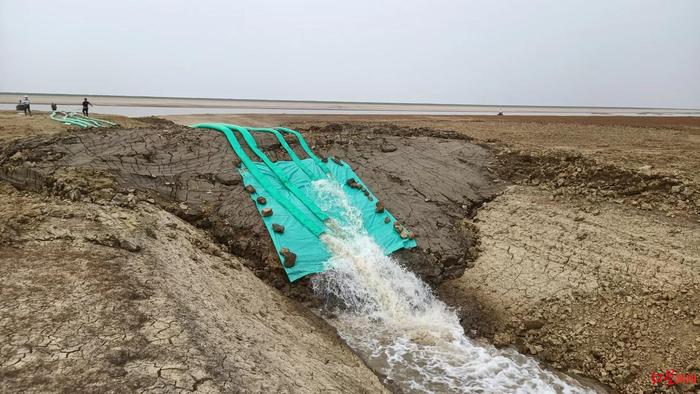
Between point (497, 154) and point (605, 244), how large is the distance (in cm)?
447

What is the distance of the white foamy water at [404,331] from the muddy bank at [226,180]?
0.54 m

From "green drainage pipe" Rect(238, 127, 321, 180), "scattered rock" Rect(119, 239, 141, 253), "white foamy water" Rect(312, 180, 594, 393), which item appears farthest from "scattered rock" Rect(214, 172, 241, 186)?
"scattered rock" Rect(119, 239, 141, 253)

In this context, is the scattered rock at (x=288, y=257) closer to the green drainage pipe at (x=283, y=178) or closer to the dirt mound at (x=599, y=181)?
the green drainage pipe at (x=283, y=178)

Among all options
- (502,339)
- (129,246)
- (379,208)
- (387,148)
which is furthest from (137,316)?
(387,148)

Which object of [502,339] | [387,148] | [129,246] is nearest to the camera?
[129,246]

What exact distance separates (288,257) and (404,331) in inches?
85.9

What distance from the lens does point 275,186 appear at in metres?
8.32

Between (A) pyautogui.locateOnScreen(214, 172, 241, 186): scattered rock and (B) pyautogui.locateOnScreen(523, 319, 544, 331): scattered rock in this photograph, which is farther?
(A) pyautogui.locateOnScreen(214, 172, 241, 186): scattered rock

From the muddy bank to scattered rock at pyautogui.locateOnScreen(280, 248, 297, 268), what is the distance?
0.59ft

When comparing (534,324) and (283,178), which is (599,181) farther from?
(283,178)

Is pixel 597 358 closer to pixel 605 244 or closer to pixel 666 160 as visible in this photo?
pixel 605 244

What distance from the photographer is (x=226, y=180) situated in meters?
8.18

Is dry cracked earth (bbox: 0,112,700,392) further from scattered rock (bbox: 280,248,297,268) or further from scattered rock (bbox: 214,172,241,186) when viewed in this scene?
scattered rock (bbox: 280,248,297,268)

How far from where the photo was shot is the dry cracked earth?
11.6 feet
